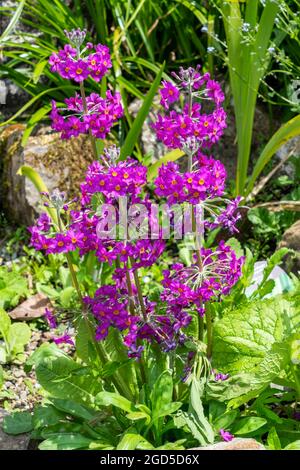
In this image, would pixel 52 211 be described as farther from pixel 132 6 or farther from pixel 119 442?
pixel 132 6

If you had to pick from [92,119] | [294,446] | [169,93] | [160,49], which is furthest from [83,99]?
[160,49]

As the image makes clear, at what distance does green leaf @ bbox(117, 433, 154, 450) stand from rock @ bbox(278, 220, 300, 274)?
1256 mm

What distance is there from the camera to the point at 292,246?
3516 millimetres

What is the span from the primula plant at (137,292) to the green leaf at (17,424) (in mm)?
61


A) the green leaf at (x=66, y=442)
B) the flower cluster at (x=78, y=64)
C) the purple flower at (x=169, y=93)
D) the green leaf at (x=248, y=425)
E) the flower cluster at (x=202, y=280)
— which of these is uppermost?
the flower cluster at (x=78, y=64)

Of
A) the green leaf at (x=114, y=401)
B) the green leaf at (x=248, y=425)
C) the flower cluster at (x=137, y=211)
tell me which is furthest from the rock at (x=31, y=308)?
the green leaf at (x=248, y=425)

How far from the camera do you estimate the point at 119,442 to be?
2424mm

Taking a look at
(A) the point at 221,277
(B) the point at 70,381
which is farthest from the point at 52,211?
(A) the point at 221,277

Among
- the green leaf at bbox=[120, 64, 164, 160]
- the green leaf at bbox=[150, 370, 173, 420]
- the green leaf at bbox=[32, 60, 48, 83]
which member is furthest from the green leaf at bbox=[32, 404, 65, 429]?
the green leaf at bbox=[32, 60, 48, 83]

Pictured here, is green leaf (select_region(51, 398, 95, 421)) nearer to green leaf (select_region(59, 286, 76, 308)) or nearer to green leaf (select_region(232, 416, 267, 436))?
green leaf (select_region(232, 416, 267, 436))

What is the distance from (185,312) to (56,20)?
8.36ft

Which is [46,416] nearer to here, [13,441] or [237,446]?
[13,441]

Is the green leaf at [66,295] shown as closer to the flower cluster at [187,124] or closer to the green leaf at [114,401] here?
the green leaf at [114,401]

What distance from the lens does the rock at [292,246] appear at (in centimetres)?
344
